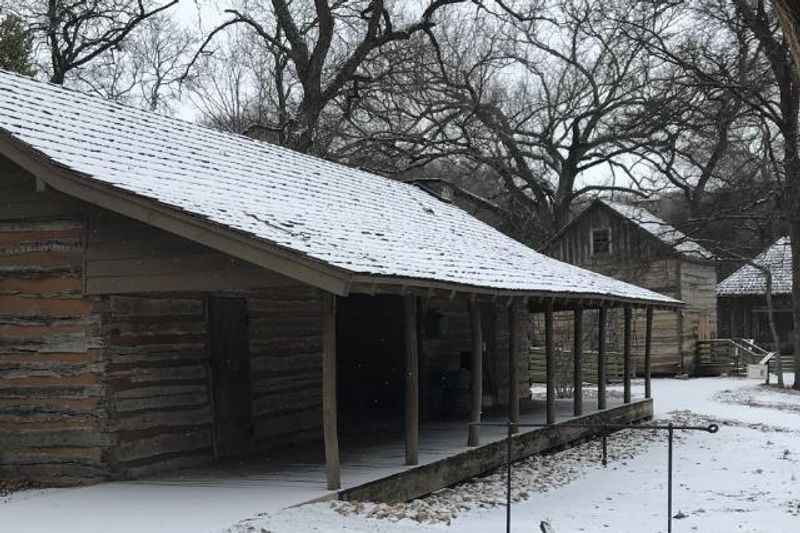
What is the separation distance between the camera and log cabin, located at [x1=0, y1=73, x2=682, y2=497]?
386 inches

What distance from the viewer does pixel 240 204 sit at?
11.1 m

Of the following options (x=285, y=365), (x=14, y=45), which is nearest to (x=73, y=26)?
(x=14, y=45)

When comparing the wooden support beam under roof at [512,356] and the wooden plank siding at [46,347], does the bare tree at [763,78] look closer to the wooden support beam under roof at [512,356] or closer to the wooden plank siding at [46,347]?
the wooden support beam under roof at [512,356]

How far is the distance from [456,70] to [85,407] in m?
24.8

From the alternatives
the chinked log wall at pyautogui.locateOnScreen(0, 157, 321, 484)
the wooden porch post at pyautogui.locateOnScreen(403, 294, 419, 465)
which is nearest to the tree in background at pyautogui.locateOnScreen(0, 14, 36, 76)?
the chinked log wall at pyautogui.locateOnScreen(0, 157, 321, 484)

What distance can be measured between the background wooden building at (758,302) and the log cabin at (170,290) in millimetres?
28912

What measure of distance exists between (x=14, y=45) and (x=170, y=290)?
1660 cm

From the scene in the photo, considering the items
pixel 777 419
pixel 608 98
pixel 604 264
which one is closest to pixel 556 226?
pixel 604 264

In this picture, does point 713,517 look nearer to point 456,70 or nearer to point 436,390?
point 436,390

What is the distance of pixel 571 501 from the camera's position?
11.4m

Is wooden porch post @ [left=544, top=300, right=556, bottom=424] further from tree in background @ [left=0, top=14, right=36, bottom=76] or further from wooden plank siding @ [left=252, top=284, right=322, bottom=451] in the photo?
tree in background @ [left=0, top=14, right=36, bottom=76]

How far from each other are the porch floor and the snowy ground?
30 cm

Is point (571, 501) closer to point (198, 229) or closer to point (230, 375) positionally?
point (230, 375)

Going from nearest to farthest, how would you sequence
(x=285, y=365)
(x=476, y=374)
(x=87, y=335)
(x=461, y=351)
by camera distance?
(x=87, y=335) < (x=476, y=374) < (x=285, y=365) < (x=461, y=351)
